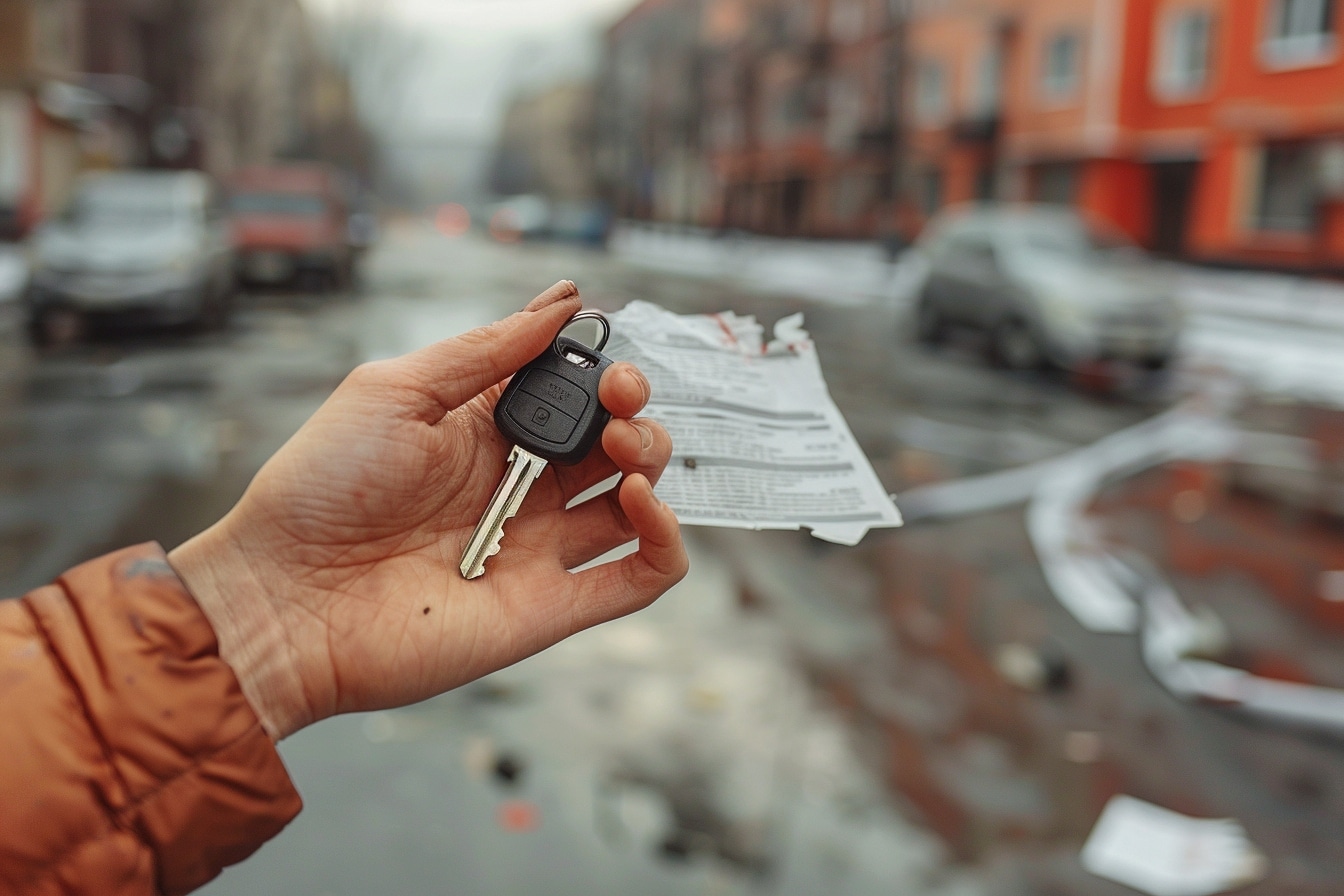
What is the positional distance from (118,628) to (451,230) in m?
45.4

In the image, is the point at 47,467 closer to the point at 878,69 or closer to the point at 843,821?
the point at 843,821

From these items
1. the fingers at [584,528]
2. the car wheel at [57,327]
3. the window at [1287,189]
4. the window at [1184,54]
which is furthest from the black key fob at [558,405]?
the window at [1184,54]

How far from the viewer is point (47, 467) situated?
21.5ft

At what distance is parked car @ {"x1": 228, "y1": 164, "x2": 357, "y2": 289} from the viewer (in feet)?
47.0

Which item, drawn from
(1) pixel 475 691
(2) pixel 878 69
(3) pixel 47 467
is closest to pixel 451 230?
(2) pixel 878 69

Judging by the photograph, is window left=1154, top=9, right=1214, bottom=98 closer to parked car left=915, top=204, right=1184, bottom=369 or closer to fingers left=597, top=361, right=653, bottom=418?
parked car left=915, top=204, right=1184, bottom=369

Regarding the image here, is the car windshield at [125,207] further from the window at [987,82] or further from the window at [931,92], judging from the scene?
the window at [931,92]

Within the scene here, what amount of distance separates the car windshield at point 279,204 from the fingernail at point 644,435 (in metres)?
15.0

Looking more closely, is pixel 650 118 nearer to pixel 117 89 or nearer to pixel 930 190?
pixel 930 190

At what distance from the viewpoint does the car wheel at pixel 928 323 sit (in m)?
8.78

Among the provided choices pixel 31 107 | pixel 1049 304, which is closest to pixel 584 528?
pixel 1049 304

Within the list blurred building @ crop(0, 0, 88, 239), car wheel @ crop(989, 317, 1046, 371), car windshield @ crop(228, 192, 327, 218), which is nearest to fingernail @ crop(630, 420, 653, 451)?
car wheel @ crop(989, 317, 1046, 371)

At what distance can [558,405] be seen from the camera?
1.41m

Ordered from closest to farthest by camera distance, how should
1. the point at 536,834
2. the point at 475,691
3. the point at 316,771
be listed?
the point at 536,834
the point at 316,771
the point at 475,691
